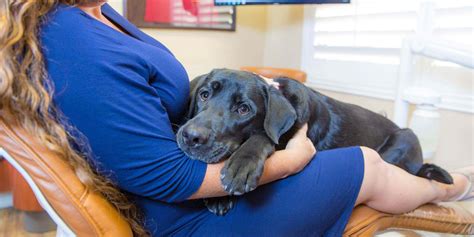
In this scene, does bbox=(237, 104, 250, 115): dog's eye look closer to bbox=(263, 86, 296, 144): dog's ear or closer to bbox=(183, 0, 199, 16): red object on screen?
bbox=(263, 86, 296, 144): dog's ear

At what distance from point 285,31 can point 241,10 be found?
35cm

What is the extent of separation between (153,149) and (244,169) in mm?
194

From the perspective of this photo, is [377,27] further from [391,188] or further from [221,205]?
[221,205]

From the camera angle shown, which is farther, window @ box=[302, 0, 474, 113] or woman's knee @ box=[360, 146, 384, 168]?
window @ box=[302, 0, 474, 113]

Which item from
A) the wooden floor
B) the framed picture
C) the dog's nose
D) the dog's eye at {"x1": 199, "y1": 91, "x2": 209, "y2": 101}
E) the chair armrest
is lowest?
the wooden floor

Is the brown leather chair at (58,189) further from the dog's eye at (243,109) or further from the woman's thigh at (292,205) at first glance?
the dog's eye at (243,109)

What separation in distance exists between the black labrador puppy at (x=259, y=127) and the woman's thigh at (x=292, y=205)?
0.12 ft

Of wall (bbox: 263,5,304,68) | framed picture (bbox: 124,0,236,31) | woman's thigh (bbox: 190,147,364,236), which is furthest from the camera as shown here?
wall (bbox: 263,5,304,68)

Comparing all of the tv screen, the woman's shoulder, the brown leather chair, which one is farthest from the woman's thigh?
the tv screen

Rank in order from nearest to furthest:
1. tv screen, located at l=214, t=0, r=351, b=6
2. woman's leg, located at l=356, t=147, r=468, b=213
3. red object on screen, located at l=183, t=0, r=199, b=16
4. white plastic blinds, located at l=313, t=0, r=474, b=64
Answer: woman's leg, located at l=356, t=147, r=468, b=213, white plastic blinds, located at l=313, t=0, r=474, b=64, tv screen, located at l=214, t=0, r=351, b=6, red object on screen, located at l=183, t=0, r=199, b=16

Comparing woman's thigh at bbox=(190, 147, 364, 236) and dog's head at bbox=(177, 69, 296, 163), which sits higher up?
dog's head at bbox=(177, 69, 296, 163)

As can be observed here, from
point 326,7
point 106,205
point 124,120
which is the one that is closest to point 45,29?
point 124,120

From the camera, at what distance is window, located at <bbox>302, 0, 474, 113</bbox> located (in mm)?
1767

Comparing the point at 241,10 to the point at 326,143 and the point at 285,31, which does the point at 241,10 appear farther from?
the point at 326,143
